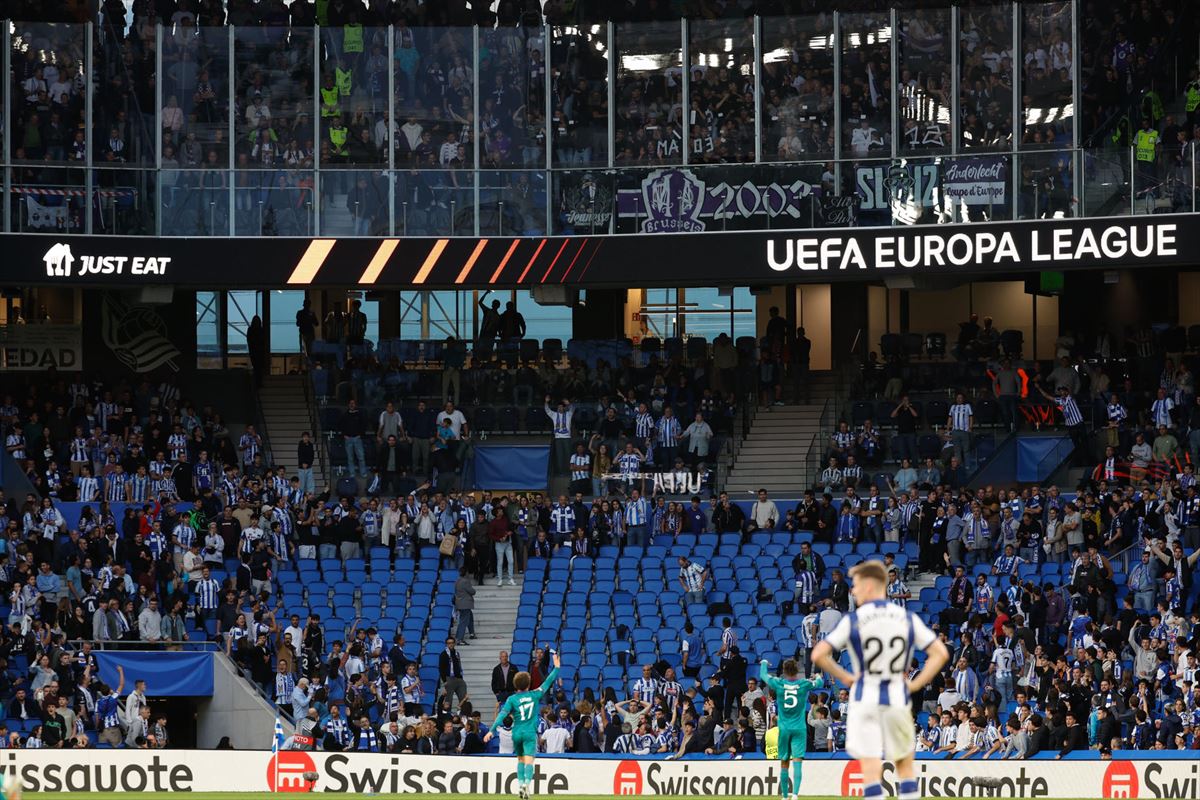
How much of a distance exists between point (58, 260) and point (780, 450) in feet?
45.4

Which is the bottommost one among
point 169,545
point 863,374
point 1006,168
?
point 169,545

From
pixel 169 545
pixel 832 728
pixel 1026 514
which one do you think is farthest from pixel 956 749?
pixel 169 545

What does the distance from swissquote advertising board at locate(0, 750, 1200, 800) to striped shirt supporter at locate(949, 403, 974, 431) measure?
1337cm

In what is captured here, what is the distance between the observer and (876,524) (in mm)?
34656

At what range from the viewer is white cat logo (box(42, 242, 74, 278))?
122 feet

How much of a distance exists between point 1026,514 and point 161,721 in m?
13.9

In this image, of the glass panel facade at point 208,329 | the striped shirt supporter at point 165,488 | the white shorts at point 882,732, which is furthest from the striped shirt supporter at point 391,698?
the white shorts at point 882,732

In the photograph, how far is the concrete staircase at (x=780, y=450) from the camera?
38.7m

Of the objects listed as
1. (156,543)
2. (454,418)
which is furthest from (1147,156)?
(156,543)

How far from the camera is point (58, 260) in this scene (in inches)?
1470

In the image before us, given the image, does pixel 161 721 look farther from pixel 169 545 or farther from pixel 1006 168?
pixel 1006 168

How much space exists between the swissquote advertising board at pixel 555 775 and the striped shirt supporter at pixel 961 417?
13367 millimetres

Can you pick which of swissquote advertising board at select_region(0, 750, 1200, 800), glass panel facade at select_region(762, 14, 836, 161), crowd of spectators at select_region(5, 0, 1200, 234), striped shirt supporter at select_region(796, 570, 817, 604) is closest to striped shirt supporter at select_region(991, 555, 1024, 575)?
striped shirt supporter at select_region(796, 570, 817, 604)

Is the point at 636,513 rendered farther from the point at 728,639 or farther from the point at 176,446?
the point at 176,446
